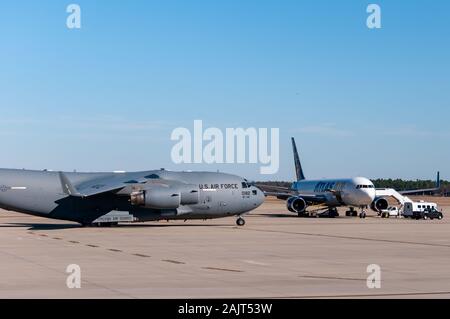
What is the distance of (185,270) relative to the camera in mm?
22047

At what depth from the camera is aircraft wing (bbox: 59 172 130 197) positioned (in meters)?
45.4

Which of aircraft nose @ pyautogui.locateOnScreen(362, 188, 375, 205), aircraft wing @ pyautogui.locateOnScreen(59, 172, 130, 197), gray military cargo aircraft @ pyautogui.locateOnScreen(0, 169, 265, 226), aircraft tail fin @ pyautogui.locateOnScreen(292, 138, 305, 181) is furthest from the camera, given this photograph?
aircraft tail fin @ pyautogui.locateOnScreen(292, 138, 305, 181)

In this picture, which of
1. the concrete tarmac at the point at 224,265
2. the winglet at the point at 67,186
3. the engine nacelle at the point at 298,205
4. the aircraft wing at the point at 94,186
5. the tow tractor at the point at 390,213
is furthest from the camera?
the engine nacelle at the point at 298,205

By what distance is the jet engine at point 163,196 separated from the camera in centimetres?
4678

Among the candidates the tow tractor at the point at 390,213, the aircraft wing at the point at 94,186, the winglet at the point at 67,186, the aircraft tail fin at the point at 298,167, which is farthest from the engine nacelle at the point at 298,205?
the winglet at the point at 67,186

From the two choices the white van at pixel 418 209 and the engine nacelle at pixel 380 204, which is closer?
the white van at pixel 418 209

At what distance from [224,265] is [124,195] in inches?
975

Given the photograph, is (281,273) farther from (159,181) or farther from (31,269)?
(159,181)

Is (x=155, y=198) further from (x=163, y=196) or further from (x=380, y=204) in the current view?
(x=380, y=204)

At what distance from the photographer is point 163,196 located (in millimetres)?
47000

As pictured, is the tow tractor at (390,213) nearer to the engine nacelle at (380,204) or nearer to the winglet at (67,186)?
the engine nacelle at (380,204)

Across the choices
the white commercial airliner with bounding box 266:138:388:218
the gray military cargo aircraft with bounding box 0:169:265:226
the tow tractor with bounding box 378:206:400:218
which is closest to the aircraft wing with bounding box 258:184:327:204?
the white commercial airliner with bounding box 266:138:388:218

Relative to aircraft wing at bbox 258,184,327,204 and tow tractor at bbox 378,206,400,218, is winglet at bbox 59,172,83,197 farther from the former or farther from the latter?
tow tractor at bbox 378,206,400,218
